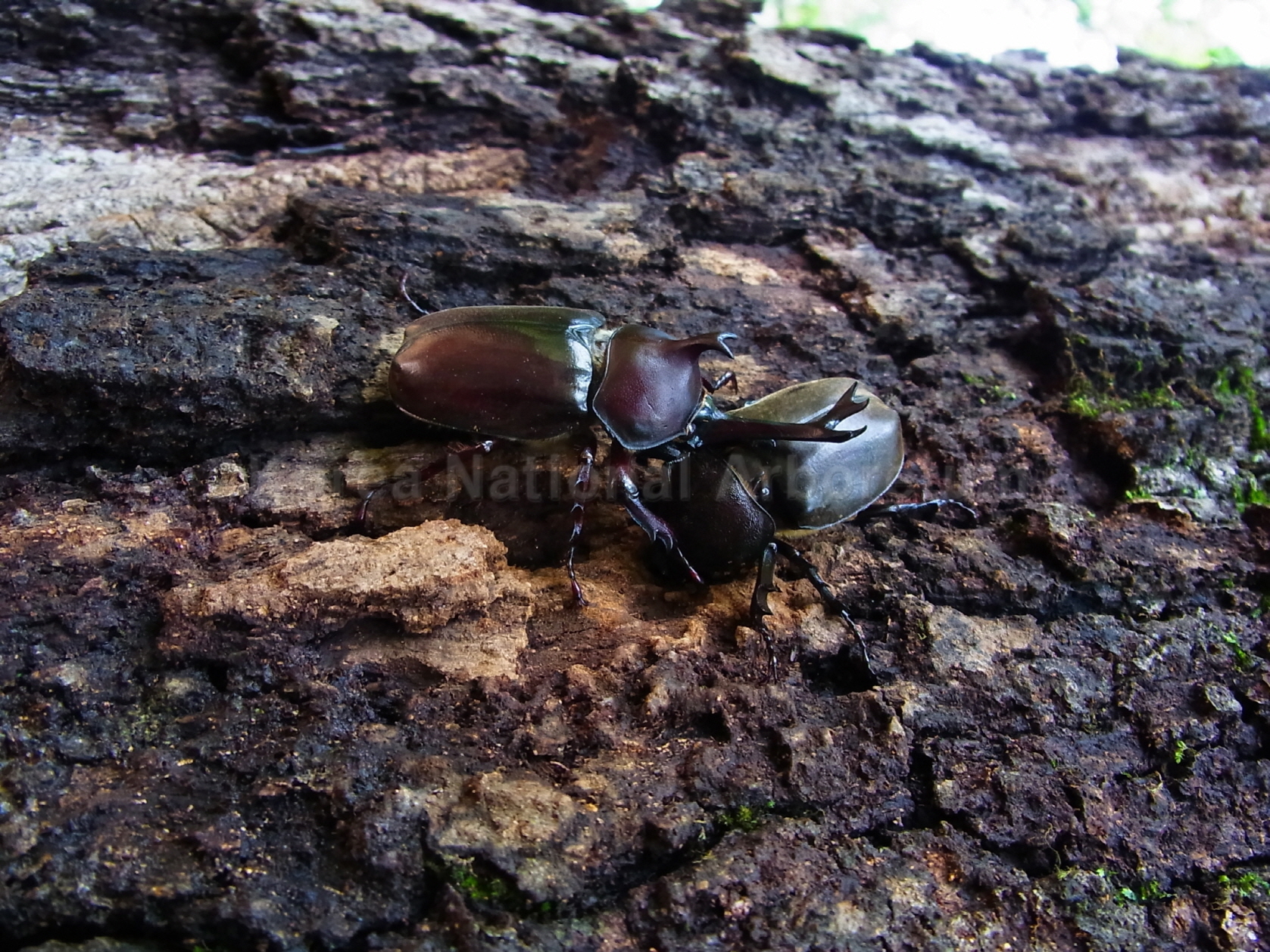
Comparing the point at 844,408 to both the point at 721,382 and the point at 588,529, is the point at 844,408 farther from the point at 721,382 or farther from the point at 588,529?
the point at 588,529

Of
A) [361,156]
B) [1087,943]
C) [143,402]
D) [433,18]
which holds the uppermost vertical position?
[433,18]

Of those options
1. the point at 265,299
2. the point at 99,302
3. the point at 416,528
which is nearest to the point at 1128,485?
the point at 416,528

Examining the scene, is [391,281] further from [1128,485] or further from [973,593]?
[1128,485]

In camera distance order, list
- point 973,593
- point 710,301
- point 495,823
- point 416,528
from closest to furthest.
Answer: point 495,823 < point 416,528 < point 973,593 < point 710,301

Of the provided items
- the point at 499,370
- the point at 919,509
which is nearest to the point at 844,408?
the point at 919,509

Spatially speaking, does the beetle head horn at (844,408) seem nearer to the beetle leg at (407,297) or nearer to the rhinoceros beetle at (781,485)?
the rhinoceros beetle at (781,485)
